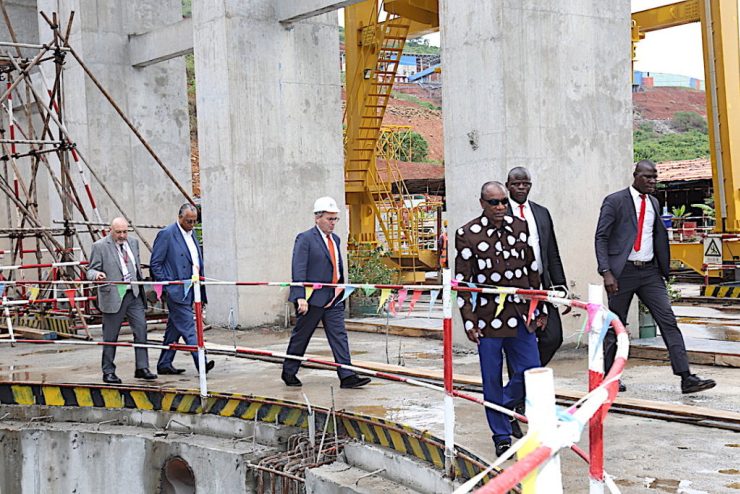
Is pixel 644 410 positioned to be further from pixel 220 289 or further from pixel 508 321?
pixel 220 289

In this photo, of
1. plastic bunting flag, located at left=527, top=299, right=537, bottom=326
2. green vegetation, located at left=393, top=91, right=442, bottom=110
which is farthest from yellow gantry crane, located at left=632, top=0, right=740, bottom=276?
green vegetation, located at left=393, top=91, right=442, bottom=110

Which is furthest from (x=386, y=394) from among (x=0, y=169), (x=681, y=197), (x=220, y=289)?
(x=681, y=197)

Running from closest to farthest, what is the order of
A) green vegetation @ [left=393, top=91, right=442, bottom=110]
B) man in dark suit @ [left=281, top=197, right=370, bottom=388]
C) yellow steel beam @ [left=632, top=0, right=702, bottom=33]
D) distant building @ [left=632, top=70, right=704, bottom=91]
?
man in dark suit @ [left=281, top=197, right=370, bottom=388] → yellow steel beam @ [left=632, top=0, right=702, bottom=33] → green vegetation @ [left=393, top=91, right=442, bottom=110] → distant building @ [left=632, top=70, right=704, bottom=91]

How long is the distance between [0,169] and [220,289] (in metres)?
12.7

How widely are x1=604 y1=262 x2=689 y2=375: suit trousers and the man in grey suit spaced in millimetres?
4790

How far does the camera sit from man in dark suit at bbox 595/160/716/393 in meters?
7.70

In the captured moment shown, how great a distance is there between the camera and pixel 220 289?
14.2 meters

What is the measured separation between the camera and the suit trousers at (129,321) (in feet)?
31.6

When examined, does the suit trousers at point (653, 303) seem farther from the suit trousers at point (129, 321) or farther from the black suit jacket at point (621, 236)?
the suit trousers at point (129, 321)

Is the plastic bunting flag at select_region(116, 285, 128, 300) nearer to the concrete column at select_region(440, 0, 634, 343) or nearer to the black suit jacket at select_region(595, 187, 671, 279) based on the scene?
the concrete column at select_region(440, 0, 634, 343)

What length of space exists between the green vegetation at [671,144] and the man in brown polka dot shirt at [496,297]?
6187cm

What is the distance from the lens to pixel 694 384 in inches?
304

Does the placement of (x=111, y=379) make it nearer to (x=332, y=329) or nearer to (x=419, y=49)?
(x=332, y=329)

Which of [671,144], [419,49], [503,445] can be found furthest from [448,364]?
[419,49]
